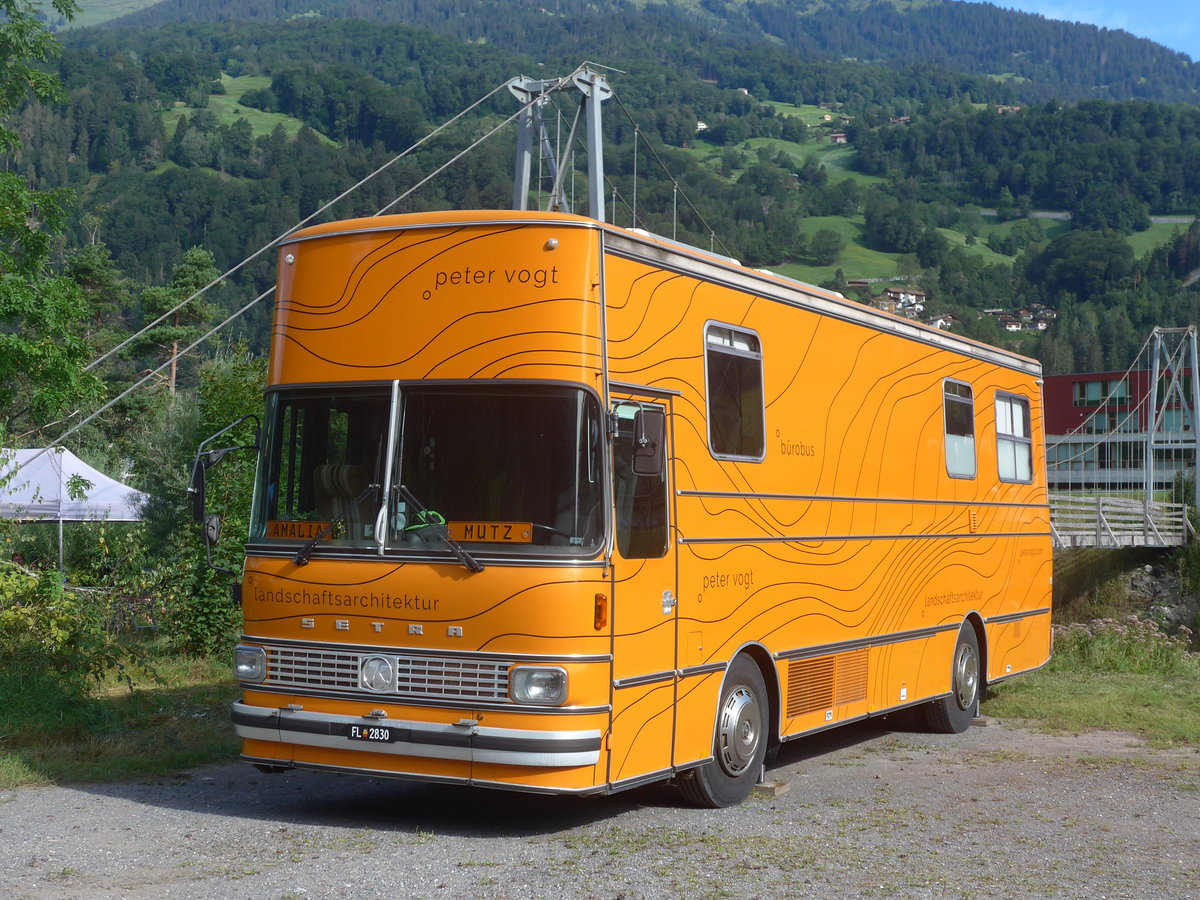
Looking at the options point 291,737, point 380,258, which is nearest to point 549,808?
point 291,737

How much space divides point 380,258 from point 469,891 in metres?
3.57

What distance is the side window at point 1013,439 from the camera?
13.8 meters

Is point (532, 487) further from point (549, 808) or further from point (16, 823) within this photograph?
point (16, 823)

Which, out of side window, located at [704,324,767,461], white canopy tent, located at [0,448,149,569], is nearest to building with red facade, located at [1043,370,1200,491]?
white canopy tent, located at [0,448,149,569]

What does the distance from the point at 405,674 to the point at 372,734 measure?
0.37m

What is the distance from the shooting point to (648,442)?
24.6 feet

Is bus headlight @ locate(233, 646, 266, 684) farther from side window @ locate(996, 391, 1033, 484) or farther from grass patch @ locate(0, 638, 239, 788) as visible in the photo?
side window @ locate(996, 391, 1033, 484)

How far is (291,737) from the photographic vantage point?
7863 millimetres

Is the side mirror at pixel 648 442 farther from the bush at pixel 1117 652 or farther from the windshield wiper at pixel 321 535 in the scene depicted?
the bush at pixel 1117 652

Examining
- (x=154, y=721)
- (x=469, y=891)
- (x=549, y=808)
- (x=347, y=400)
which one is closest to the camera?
(x=469, y=891)

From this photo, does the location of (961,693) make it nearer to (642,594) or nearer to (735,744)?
(735,744)

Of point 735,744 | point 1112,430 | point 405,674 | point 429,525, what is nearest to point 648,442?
point 429,525

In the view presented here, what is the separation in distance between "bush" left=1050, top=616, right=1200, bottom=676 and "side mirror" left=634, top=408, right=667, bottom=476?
461 inches

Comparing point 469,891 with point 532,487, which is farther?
point 532,487
